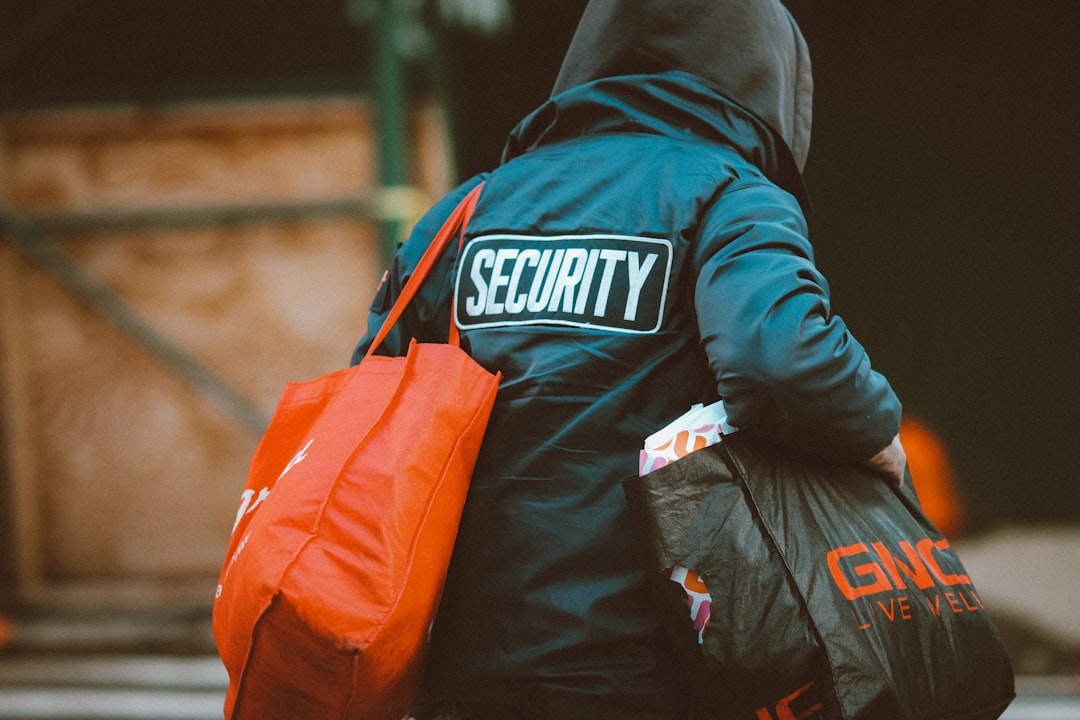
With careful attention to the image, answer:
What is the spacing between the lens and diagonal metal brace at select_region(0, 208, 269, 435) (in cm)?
480

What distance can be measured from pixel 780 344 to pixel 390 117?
3.79m

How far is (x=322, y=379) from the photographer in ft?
5.08

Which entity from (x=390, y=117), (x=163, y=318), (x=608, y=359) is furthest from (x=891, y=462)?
(x=163, y=318)

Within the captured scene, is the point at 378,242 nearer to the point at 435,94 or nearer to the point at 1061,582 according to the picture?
the point at 435,94

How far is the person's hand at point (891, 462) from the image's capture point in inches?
57.9

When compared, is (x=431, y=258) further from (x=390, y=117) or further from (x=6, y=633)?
(x=6, y=633)

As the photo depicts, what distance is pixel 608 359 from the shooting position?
1407 millimetres

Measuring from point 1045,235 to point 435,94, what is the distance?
3.58 meters

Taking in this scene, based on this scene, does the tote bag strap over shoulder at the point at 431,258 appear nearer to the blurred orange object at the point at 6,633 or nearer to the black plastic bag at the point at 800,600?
the black plastic bag at the point at 800,600

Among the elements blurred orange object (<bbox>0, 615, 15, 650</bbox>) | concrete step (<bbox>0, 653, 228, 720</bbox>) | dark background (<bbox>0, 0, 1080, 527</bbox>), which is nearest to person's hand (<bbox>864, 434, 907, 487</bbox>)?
concrete step (<bbox>0, 653, 228, 720</bbox>)

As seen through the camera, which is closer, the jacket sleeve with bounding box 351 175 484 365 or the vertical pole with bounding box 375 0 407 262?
the jacket sleeve with bounding box 351 175 484 365

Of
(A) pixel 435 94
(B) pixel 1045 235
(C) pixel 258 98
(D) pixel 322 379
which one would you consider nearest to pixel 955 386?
(B) pixel 1045 235

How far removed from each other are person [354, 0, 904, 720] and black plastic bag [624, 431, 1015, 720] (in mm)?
72

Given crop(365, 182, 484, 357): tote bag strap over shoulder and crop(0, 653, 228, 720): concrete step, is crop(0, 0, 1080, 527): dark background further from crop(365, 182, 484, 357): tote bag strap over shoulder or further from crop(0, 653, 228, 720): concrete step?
crop(365, 182, 484, 357): tote bag strap over shoulder
